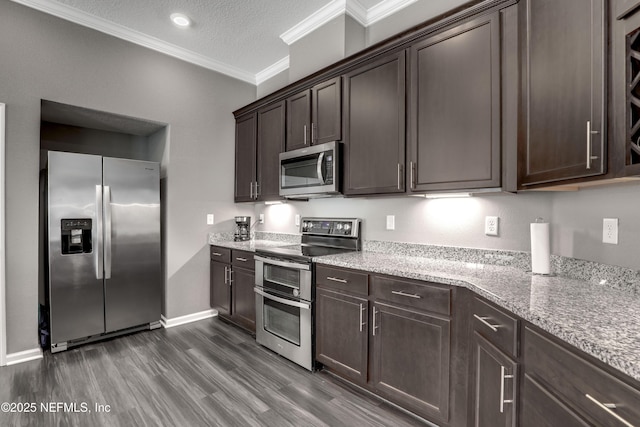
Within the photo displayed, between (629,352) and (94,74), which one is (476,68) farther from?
(94,74)

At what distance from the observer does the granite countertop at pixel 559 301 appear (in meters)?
0.83

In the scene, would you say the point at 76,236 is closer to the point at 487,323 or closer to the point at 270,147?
the point at 270,147

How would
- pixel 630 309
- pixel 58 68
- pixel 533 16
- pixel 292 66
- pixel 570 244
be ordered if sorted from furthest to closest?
pixel 292 66
pixel 58 68
pixel 570 244
pixel 533 16
pixel 630 309

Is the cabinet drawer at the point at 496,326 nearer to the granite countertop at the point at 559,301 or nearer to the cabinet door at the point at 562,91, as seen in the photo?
the granite countertop at the point at 559,301

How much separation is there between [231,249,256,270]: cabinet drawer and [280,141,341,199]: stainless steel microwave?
2.41 feet

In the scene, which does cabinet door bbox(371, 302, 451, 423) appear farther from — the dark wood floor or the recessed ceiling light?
the recessed ceiling light

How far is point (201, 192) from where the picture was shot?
373 centimetres

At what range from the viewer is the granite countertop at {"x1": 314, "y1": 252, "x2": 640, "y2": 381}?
0.83m

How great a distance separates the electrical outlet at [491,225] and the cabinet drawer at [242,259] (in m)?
2.08

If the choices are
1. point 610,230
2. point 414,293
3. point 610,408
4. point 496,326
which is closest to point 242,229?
point 414,293

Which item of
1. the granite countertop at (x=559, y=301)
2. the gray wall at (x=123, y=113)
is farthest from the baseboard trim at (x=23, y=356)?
the granite countertop at (x=559, y=301)

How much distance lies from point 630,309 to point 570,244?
0.67m

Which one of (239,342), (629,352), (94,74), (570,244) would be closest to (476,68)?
(570,244)

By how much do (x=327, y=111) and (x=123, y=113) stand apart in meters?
2.16
